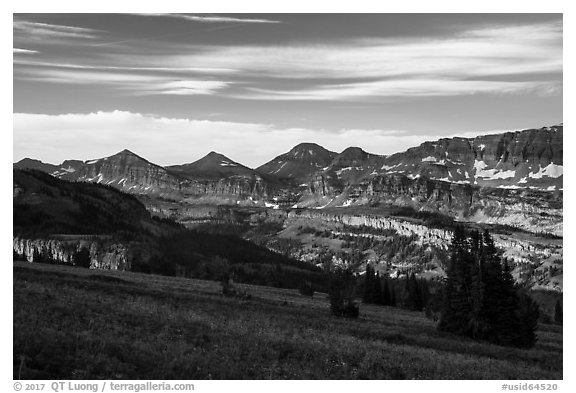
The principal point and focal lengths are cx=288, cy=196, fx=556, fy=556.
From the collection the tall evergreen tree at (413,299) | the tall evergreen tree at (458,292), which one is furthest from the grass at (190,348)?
the tall evergreen tree at (413,299)

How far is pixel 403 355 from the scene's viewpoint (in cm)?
2967

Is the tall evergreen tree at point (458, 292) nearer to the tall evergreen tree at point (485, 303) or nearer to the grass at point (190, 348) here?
the tall evergreen tree at point (485, 303)

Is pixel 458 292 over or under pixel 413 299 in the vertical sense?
over

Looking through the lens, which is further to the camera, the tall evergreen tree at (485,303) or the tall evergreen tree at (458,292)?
the tall evergreen tree at (458,292)

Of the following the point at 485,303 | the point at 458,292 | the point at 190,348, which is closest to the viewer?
the point at 190,348

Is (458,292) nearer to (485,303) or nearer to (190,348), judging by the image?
(485,303)

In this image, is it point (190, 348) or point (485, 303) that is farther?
point (485, 303)

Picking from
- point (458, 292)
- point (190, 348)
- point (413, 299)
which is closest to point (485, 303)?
point (458, 292)

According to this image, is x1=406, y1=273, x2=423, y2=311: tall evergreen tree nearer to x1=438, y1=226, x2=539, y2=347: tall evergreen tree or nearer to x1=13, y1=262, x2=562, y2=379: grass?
x1=438, y1=226, x2=539, y2=347: tall evergreen tree

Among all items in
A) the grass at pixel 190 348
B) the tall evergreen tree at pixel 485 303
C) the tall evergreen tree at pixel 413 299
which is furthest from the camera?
the tall evergreen tree at pixel 413 299

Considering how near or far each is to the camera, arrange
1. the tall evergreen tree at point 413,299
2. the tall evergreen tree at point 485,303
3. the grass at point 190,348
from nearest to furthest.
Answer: the grass at point 190,348, the tall evergreen tree at point 485,303, the tall evergreen tree at point 413,299

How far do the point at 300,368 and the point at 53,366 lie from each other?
9642mm
